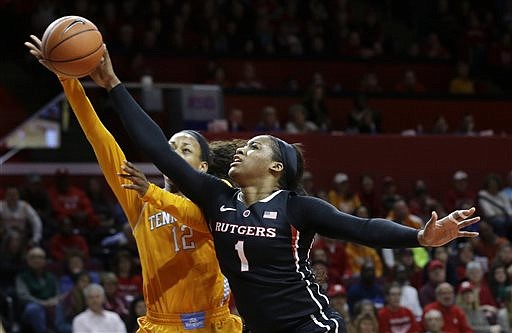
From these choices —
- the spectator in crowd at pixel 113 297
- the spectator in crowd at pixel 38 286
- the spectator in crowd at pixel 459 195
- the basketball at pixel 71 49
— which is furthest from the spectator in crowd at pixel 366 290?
the basketball at pixel 71 49

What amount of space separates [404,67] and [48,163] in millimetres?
7869

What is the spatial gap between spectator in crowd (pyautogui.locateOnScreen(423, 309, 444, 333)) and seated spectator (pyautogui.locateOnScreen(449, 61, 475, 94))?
917cm

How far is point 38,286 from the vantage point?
12.0m

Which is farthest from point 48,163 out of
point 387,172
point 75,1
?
point 387,172

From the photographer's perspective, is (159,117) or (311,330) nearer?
(311,330)

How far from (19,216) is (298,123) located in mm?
5032

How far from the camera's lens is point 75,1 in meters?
18.8

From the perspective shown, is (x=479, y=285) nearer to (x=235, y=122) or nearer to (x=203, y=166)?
(x=235, y=122)

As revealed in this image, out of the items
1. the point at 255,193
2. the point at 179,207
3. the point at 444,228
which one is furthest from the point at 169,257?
the point at 444,228

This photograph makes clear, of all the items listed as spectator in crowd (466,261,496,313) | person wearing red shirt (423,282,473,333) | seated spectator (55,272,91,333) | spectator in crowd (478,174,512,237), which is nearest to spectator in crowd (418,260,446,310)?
spectator in crowd (466,261,496,313)

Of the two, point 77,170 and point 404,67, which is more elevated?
point 404,67

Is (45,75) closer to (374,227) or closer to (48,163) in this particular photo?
(48,163)

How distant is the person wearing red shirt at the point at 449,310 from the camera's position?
12.1m

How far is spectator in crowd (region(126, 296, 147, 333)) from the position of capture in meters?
11.6
